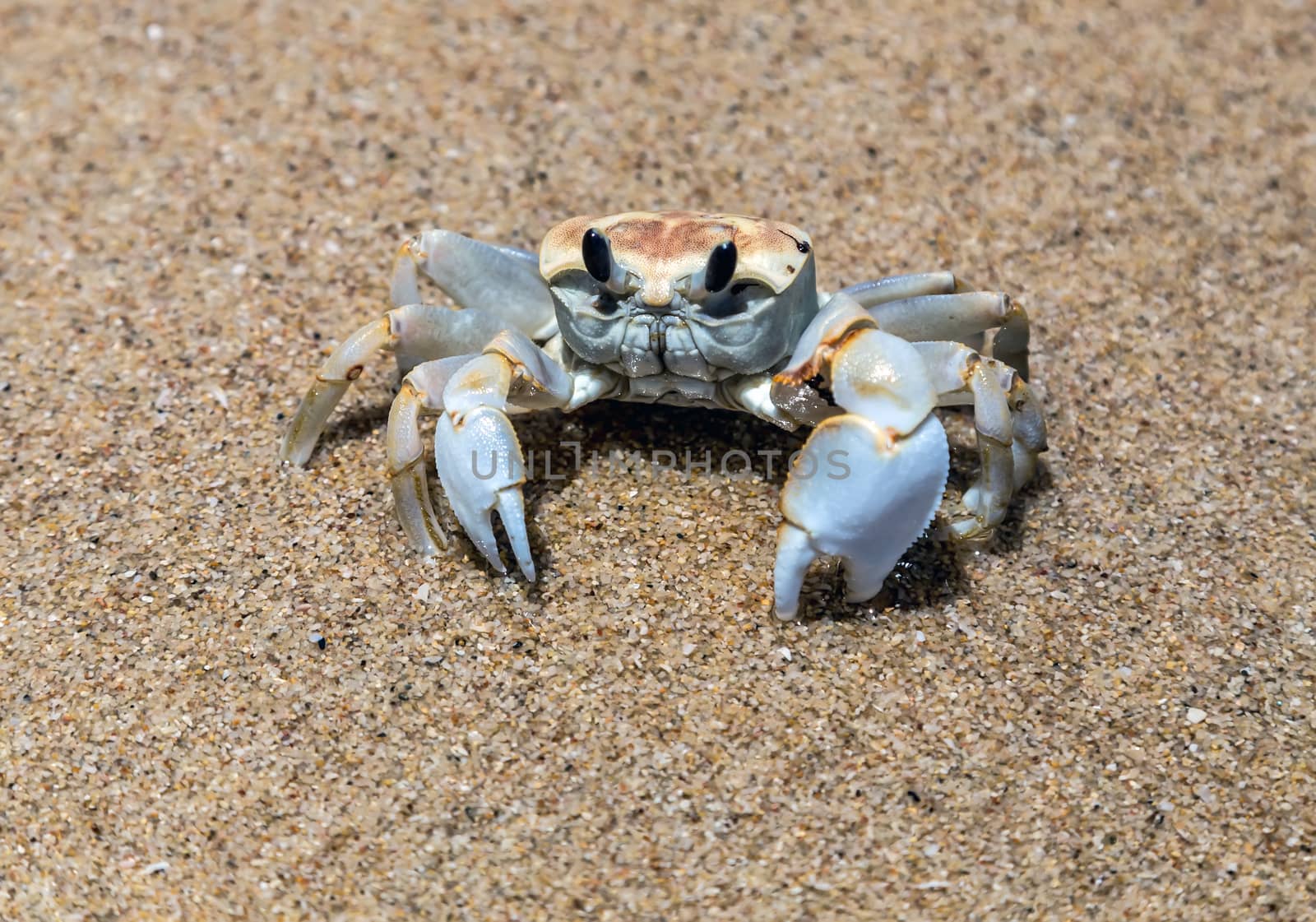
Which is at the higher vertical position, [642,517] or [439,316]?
[439,316]

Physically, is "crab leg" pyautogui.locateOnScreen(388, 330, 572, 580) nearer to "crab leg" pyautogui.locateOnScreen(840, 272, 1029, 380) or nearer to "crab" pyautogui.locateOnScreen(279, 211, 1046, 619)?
"crab" pyautogui.locateOnScreen(279, 211, 1046, 619)

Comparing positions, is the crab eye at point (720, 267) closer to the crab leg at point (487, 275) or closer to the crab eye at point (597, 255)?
the crab eye at point (597, 255)

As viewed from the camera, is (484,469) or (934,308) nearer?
(484,469)

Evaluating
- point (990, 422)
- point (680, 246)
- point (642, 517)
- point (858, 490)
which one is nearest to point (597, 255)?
point (680, 246)

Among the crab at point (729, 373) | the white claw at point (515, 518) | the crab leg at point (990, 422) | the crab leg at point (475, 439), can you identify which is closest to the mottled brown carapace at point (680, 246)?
the crab at point (729, 373)

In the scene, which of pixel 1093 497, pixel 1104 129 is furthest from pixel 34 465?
pixel 1104 129

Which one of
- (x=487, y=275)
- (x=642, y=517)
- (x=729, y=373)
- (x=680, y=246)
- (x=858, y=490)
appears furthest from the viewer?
(x=487, y=275)

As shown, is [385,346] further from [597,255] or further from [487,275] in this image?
[597,255]
